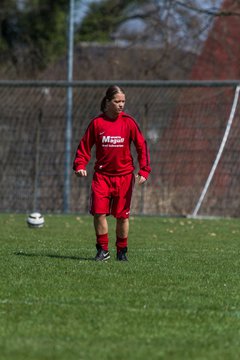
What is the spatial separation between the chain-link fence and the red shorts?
945 cm

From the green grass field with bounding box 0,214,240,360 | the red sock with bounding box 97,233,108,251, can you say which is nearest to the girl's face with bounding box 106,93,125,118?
the red sock with bounding box 97,233,108,251

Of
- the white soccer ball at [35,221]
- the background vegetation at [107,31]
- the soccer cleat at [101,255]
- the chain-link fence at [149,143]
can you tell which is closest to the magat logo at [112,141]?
the soccer cleat at [101,255]

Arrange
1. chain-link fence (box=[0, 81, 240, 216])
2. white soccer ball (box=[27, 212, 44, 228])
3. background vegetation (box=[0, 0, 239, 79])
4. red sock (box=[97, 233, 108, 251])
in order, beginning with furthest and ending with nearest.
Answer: background vegetation (box=[0, 0, 239, 79]) → chain-link fence (box=[0, 81, 240, 216]) → white soccer ball (box=[27, 212, 44, 228]) → red sock (box=[97, 233, 108, 251])

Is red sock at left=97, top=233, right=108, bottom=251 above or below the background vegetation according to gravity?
below

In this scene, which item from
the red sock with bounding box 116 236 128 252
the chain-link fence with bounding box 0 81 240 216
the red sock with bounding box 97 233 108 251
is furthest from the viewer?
the chain-link fence with bounding box 0 81 240 216

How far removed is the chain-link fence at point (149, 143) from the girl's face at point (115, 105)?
370 inches

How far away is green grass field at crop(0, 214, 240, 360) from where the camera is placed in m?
7.02

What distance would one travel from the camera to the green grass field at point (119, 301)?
702cm

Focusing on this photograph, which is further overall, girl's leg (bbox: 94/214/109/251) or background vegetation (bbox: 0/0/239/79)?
background vegetation (bbox: 0/0/239/79)

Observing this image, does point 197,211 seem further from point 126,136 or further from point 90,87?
point 126,136

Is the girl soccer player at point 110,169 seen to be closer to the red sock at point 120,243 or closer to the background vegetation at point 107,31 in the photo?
the red sock at point 120,243

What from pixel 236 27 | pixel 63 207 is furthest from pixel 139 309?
pixel 236 27

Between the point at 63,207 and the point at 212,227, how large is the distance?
5324 millimetres

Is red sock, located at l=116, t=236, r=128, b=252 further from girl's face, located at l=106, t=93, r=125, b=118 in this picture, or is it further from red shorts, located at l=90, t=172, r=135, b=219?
girl's face, located at l=106, t=93, r=125, b=118
